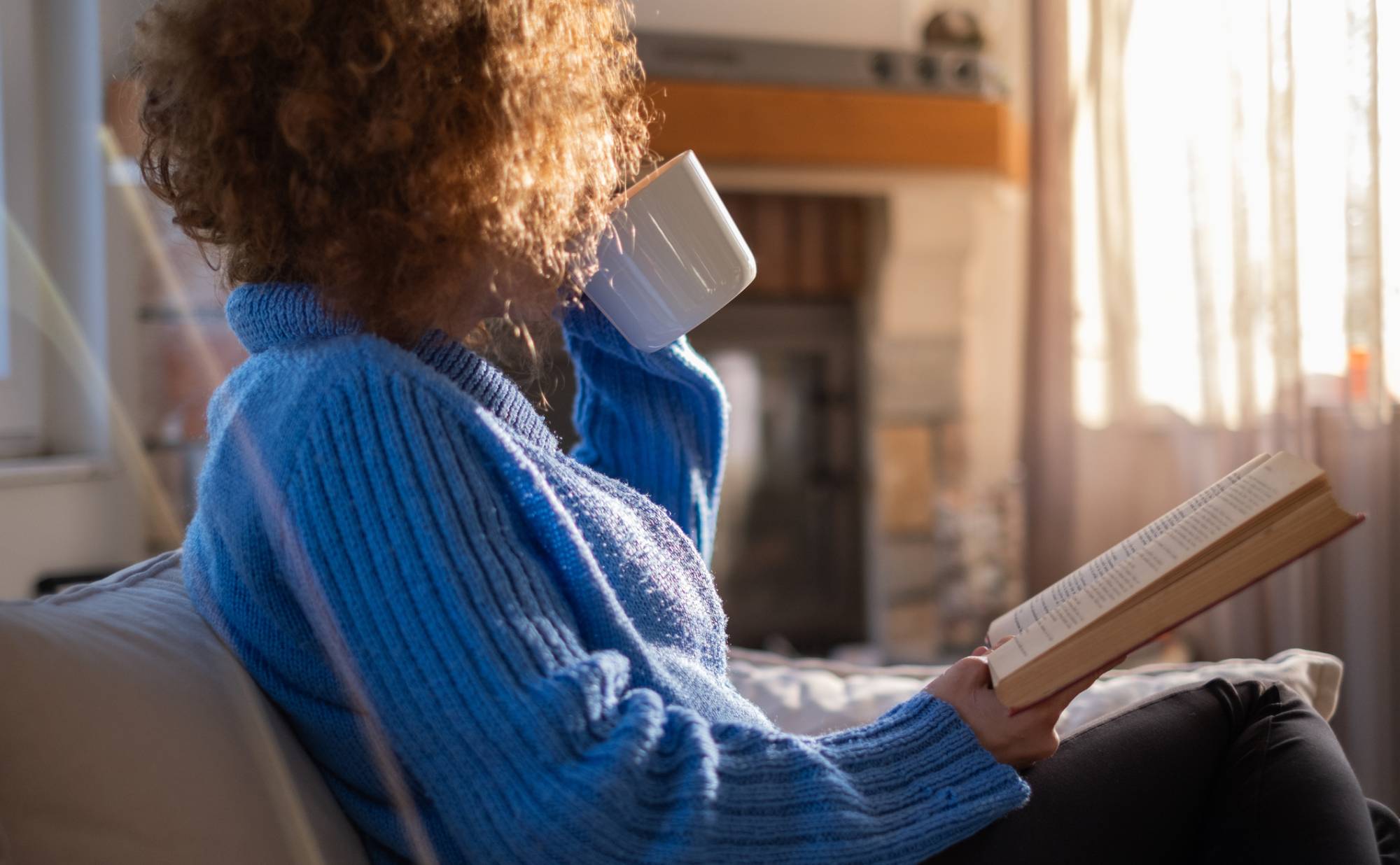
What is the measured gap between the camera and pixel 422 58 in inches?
25.8

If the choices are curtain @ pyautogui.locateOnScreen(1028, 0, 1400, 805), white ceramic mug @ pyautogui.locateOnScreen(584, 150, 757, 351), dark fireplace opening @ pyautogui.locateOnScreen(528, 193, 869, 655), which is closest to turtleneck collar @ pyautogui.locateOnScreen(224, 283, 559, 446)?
white ceramic mug @ pyautogui.locateOnScreen(584, 150, 757, 351)

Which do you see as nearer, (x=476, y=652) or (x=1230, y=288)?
(x=476, y=652)

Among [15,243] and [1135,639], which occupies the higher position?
[15,243]

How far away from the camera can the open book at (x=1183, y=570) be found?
0.58 meters

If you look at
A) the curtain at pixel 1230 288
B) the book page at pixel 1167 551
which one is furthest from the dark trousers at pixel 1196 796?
the curtain at pixel 1230 288

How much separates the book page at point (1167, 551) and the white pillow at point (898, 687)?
1.17 feet

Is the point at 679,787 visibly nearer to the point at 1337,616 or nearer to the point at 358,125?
the point at 358,125

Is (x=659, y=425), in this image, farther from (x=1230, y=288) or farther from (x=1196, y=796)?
(x=1230, y=288)

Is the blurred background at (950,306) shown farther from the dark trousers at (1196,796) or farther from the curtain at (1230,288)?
the dark trousers at (1196,796)

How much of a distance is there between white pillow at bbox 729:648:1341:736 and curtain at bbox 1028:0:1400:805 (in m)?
0.87

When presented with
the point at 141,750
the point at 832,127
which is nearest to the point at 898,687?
the point at 141,750

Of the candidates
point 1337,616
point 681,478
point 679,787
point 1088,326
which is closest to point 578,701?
point 679,787

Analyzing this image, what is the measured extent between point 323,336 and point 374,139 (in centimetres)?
12

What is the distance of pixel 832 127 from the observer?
2572mm
